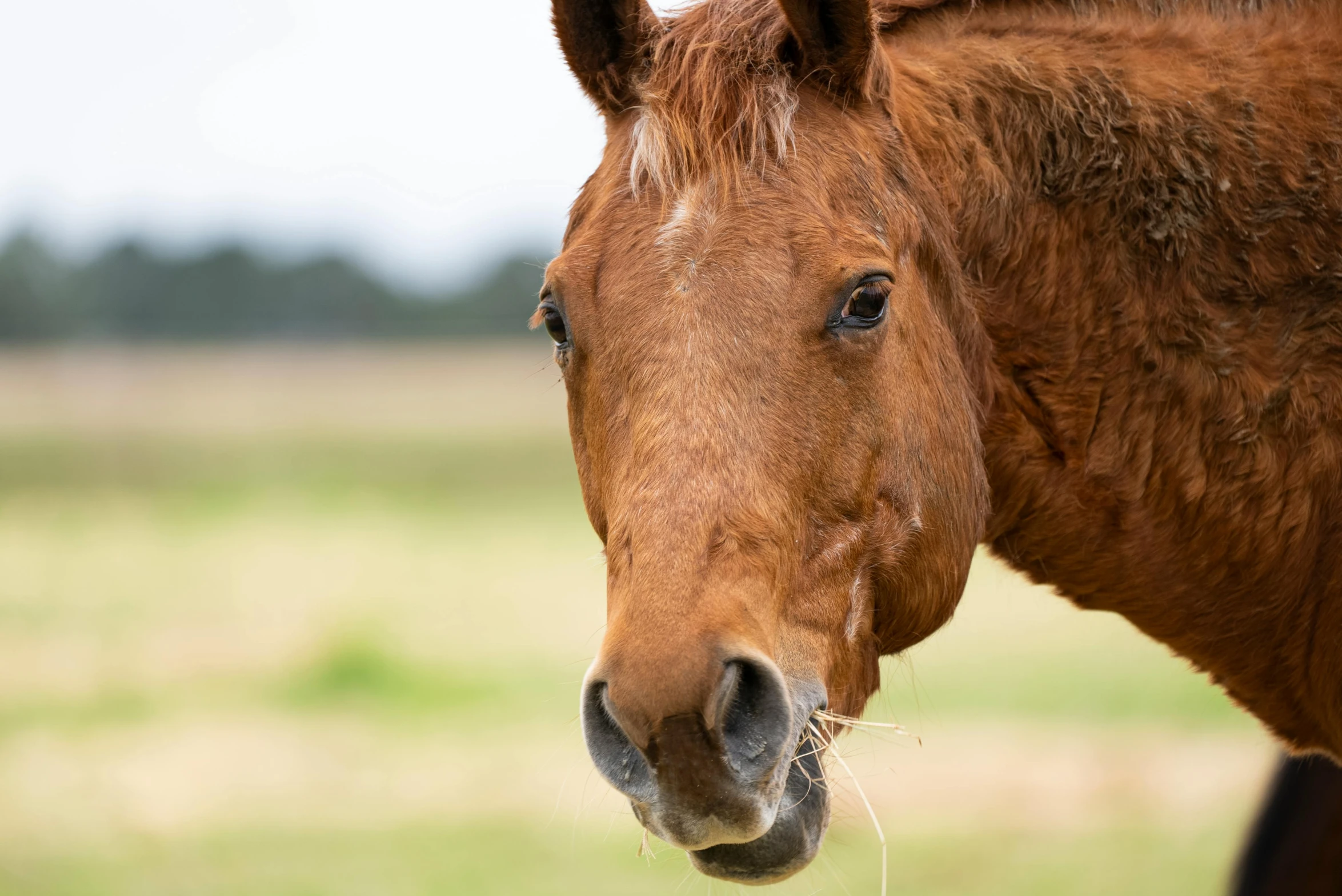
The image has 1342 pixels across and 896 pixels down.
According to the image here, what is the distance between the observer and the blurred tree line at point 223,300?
109 feet

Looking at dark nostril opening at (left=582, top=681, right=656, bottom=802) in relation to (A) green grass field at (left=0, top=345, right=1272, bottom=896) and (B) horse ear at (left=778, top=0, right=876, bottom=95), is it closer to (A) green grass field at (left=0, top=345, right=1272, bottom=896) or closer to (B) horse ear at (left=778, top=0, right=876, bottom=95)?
(A) green grass field at (left=0, top=345, right=1272, bottom=896)

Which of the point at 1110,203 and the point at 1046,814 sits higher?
Result: the point at 1110,203

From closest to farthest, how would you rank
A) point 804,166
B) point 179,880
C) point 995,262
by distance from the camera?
point 804,166 → point 995,262 → point 179,880

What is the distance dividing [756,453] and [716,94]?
90 cm

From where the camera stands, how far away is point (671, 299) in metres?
2.49

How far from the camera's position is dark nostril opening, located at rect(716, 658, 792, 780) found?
2166mm

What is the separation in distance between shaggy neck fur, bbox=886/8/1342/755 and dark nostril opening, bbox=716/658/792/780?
1.15 m

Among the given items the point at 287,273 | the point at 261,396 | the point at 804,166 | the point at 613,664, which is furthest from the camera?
the point at 287,273

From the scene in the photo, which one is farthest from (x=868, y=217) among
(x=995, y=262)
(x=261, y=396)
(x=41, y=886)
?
(x=261, y=396)

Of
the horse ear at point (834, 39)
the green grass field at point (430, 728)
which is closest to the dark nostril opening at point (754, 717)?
the green grass field at point (430, 728)

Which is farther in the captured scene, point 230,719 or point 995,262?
point 230,719

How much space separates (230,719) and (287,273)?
27636 mm

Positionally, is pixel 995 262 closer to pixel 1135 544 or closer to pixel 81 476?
pixel 1135 544

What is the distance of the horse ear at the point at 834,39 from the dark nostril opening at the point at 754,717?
144 centimetres
